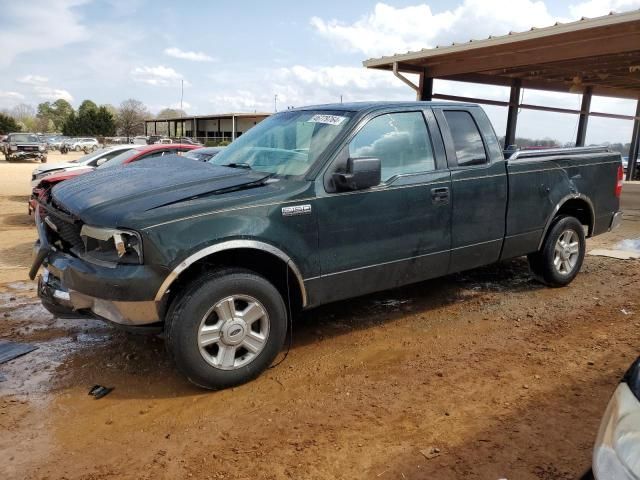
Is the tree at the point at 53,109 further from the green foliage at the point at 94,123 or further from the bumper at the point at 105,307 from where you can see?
the bumper at the point at 105,307

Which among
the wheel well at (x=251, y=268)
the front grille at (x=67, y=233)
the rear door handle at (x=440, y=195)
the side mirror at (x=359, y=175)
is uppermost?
the side mirror at (x=359, y=175)

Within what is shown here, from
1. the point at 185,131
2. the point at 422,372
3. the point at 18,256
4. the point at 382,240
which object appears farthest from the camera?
the point at 185,131

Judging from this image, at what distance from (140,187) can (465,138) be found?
9.21ft

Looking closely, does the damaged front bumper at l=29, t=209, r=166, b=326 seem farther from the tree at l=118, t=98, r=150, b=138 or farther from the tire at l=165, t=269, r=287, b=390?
the tree at l=118, t=98, r=150, b=138

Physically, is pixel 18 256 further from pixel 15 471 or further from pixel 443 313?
pixel 443 313

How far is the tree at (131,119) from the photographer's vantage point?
73.9 m

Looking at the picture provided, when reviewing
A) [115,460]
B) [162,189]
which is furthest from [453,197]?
[115,460]

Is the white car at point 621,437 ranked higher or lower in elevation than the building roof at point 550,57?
lower

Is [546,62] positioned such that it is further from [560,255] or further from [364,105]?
[364,105]

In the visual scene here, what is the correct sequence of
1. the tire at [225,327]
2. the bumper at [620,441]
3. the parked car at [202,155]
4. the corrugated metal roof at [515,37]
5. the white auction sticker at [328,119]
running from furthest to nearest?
the corrugated metal roof at [515,37]
the parked car at [202,155]
the white auction sticker at [328,119]
the tire at [225,327]
the bumper at [620,441]

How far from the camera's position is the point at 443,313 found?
4.90 metres

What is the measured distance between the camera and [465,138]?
461 centimetres

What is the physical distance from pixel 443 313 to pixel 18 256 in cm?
598

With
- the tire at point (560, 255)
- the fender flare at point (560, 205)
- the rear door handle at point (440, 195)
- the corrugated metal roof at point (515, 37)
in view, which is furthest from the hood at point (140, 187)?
the corrugated metal roof at point (515, 37)
